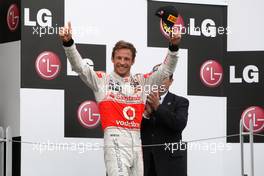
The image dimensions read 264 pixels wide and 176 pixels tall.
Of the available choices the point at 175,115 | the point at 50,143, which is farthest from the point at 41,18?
the point at 175,115

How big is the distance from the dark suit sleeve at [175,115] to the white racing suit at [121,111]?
0.24 m

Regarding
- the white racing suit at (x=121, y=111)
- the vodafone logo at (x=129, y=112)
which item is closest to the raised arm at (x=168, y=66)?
the white racing suit at (x=121, y=111)

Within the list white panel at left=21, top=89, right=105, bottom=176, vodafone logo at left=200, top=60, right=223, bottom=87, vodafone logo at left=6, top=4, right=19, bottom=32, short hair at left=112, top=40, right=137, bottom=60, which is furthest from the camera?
vodafone logo at left=200, top=60, right=223, bottom=87

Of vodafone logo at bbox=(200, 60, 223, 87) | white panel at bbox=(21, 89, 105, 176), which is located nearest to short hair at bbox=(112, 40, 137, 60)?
white panel at bbox=(21, 89, 105, 176)

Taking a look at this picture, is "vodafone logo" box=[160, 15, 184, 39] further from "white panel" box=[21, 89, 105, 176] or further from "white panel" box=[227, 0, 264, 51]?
"white panel" box=[21, 89, 105, 176]

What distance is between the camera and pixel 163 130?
7184mm

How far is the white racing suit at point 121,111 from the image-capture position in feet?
21.6

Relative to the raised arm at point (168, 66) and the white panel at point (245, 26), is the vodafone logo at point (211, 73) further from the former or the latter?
the raised arm at point (168, 66)

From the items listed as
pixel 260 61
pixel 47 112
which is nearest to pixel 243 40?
pixel 260 61

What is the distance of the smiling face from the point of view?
22.2 feet

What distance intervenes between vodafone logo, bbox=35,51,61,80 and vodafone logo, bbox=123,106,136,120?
35.3 inches

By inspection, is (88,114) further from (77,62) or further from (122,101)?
(77,62)

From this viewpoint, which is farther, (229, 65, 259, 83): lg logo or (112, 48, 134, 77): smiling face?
(229, 65, 259, 83): lg logo

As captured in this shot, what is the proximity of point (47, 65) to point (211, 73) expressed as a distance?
1.51 metres
